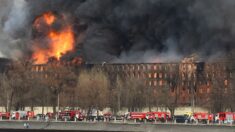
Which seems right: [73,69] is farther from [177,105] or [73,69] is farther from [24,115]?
[24,115]

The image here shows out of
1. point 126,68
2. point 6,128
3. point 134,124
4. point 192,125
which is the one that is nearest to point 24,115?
point 6,128

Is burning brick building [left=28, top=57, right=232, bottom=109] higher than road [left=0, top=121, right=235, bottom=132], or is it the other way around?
burning brick building [left=28, top=57, right=232, bottom=109]

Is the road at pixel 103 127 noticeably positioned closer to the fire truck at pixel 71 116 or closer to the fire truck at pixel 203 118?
the fire truck at pixel 71 116

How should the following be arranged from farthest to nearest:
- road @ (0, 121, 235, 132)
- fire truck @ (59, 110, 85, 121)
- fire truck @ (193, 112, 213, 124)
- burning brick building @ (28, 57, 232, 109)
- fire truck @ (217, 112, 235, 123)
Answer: burning brick building @ (28, 57, 232, 109), fire truck @ (59, 110, 85, 121), fire truck @ (193, 112, 213, 124), fire truck @ (217, 112, 235, 123), road @ (0, 121, 235, 132)

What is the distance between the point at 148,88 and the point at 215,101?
1061 inches

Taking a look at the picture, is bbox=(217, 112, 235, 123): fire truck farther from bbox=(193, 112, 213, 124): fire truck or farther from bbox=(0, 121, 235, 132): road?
bbox=(0, 121, 235, 132): road

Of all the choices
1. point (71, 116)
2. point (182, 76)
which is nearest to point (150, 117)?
point (71, 116)

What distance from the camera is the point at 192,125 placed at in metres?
86.0

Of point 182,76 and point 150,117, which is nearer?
point 150,117

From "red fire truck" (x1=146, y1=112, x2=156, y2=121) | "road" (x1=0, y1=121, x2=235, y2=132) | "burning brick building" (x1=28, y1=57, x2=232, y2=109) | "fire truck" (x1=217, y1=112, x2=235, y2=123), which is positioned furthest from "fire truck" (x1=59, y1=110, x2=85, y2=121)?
"burning brick building" (x1=28, y1=57, x2=232, y2=109)

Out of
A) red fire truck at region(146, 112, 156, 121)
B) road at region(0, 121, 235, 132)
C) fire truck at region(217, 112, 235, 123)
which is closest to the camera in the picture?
road at region(0, 121, 235, 132)

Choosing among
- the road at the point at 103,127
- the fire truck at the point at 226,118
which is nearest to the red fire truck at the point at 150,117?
the fire truck at the point at 226,118

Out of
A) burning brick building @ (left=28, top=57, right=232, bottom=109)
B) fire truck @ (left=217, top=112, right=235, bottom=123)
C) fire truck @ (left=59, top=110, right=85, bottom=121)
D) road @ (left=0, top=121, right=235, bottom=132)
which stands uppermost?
burning brick building @ (left=28, top=57, right=232, bottom=109)

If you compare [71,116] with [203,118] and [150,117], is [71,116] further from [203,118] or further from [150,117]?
[203,118]
